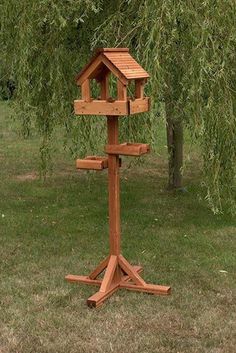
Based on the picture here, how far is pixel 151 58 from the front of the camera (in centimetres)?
566

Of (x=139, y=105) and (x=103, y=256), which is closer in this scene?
(x=139, y=105)

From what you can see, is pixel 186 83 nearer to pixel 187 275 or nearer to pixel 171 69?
pixel 171 69

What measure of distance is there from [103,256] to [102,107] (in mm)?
1996

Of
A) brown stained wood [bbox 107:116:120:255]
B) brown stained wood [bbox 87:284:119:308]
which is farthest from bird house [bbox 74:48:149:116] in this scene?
brown stained wood [bbox 87:284:119:308]

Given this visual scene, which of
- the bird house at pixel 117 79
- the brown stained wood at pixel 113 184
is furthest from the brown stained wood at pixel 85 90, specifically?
the brown stained wood at pixel 113 184

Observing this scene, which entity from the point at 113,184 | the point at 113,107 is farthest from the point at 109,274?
the point at 113,107

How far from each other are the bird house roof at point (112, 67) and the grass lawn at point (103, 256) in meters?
1.81

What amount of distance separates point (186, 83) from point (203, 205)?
3.56m

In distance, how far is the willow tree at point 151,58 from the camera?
18.3 feet

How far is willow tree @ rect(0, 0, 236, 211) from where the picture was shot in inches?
219

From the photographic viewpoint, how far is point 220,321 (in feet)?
15.8

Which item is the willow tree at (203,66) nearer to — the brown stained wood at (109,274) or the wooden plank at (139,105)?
the wooden plank at (139,105)

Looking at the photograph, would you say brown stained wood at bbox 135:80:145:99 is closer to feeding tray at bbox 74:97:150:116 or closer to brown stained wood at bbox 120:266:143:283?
feeding tray at bbox 74:97:150:116

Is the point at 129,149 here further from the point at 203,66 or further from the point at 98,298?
the point at 98,298
